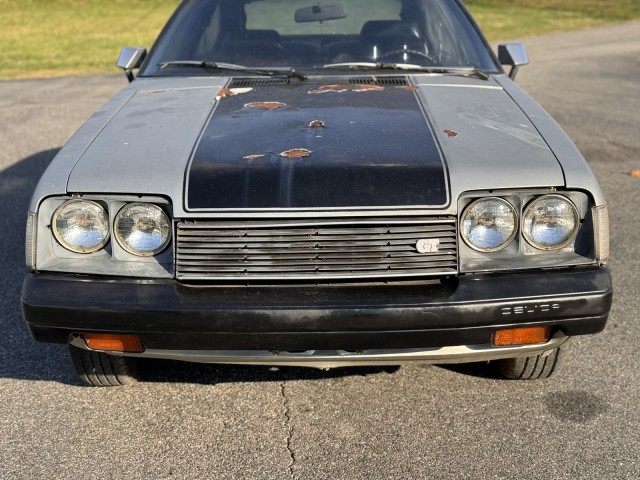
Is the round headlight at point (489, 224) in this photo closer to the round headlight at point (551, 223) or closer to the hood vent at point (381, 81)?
the round headlight at point (551, 223)

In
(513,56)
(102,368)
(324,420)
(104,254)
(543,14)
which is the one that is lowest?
(543,14)

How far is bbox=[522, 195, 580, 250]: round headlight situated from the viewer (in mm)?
3158

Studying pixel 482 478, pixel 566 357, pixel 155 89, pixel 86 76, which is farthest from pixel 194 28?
pixel 86 76

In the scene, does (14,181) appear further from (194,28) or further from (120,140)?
(120,140)

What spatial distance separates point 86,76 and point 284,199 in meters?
11.7

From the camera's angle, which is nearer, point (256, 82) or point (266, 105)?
point (266, 105)

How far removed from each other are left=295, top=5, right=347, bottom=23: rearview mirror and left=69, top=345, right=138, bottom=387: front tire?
2.47 meters

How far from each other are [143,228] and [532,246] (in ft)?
4.69

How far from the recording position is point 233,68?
4.49 meters

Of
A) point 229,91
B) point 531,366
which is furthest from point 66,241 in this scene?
point 531,366

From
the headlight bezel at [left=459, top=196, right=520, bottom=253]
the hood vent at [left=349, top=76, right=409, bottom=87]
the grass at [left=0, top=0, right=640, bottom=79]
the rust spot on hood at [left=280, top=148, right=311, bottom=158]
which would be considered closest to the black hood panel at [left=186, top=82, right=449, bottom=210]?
the rust spot on hood at [left=280, top=148, right=311, bottom=158]

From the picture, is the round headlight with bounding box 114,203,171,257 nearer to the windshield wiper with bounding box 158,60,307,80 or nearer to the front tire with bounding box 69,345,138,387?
the front tire with bounding box 69,345,138,387

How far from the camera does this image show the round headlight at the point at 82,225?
317cm

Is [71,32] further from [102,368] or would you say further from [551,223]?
[551,223]
